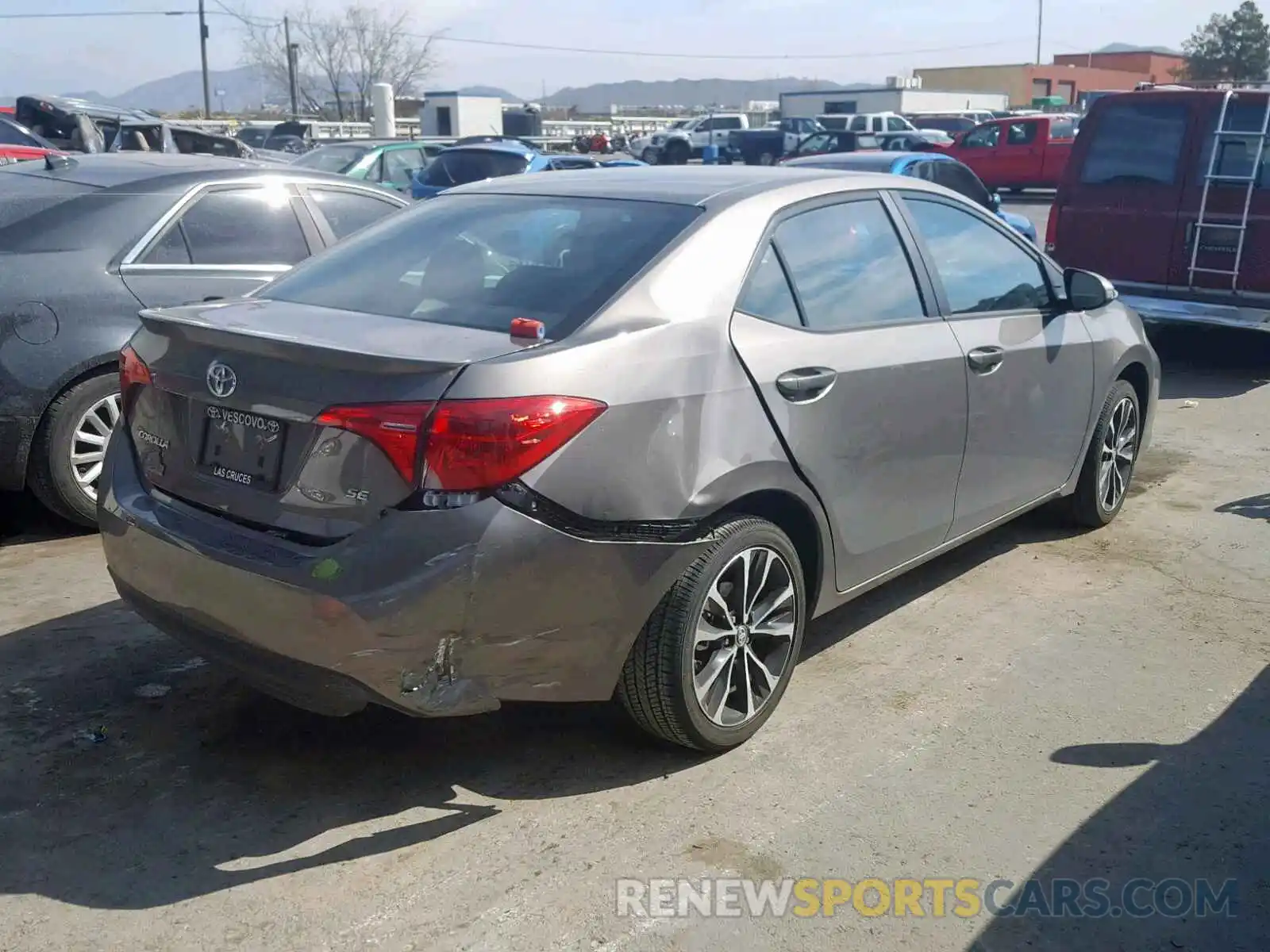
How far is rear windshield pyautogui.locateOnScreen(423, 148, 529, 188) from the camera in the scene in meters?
16.6

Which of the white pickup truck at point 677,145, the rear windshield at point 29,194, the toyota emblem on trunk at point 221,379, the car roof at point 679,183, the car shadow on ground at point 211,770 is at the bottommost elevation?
the white pickup truck at point 677,145

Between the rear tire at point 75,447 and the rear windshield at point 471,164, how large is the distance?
1136 centimetres

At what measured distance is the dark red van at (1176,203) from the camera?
939 cm

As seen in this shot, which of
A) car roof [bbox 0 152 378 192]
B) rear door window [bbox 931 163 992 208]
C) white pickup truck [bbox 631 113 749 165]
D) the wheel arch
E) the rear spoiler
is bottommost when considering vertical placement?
white pickup truck [bbox 631 113 749 165]

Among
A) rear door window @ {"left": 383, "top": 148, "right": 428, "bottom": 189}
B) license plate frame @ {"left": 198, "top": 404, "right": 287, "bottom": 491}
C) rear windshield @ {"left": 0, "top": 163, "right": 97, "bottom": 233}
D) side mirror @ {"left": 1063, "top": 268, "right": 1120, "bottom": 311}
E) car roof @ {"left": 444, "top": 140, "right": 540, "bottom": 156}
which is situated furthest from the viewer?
rear door window @ {"left": 383, "top": 148, "right": 428, "bottom": 189}

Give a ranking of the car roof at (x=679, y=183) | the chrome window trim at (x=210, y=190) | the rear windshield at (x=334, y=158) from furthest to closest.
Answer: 1. the rear windshield at (x=334, y=158)
2. the chrome window trim at (x=210, y=190)
3. the car roof at (x=679, y=183)

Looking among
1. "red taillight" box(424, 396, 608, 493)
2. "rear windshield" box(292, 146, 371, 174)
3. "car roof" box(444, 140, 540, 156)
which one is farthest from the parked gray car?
"rear windshield" box(292, 146, 371, 174)

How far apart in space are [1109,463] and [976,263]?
1.53m

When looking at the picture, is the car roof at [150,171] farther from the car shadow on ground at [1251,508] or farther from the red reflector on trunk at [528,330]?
the car shadow on ground at [1251,508]

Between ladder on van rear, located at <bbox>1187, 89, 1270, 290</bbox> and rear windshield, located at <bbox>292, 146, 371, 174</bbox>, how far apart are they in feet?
35.5

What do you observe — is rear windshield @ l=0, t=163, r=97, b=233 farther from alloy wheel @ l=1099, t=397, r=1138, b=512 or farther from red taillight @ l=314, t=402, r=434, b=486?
alloy wheel @ l=1099, t=397, r=1138, b=512

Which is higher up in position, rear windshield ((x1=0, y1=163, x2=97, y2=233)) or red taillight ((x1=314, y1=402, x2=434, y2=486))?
rear windshield ((x1=0, y1=163, x2=97, y2=233))

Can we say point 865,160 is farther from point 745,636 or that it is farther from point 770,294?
point 745,636

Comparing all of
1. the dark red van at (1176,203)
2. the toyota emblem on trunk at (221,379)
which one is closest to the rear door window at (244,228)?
the toyota emblem on trunk at (221,379)
